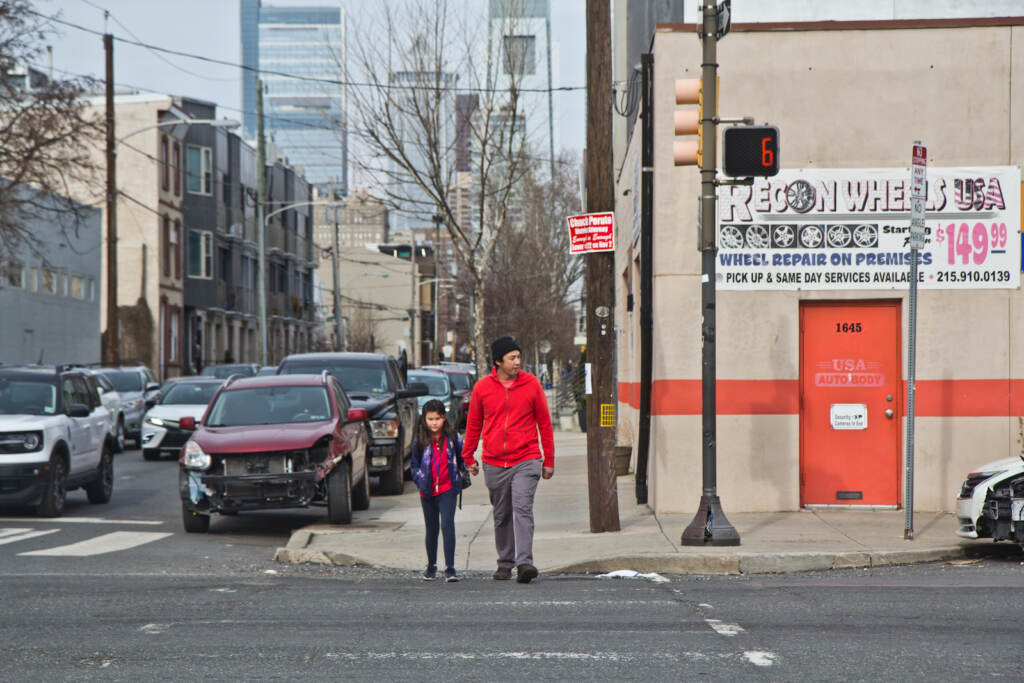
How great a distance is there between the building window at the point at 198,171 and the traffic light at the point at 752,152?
1894 inches

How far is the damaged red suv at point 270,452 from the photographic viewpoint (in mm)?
13508

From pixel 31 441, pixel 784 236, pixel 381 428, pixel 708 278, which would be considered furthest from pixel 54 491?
pixel 784 236

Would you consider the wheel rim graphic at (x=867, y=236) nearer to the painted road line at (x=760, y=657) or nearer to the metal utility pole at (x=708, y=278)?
the metal utility pole at (x=708, y=278)

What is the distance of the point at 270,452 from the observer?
13.6m

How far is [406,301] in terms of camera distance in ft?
379

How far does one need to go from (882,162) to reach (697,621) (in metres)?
7.82

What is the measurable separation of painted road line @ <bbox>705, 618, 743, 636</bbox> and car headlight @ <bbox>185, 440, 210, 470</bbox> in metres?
7.10

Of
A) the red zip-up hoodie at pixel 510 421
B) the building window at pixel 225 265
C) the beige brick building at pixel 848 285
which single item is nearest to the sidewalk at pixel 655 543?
the beige brick building at pixel 848 285

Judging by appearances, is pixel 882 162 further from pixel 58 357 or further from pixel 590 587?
pixel 58 357

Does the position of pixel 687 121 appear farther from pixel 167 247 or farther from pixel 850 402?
pixel 167 247

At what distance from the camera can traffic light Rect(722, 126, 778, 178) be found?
11.5m

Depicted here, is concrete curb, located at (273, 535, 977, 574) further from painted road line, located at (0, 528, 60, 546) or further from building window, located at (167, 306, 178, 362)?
building window, located at (167, 306, 178, 362)

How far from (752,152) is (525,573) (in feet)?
14.2

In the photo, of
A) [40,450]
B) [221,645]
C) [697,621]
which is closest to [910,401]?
[697,621]
